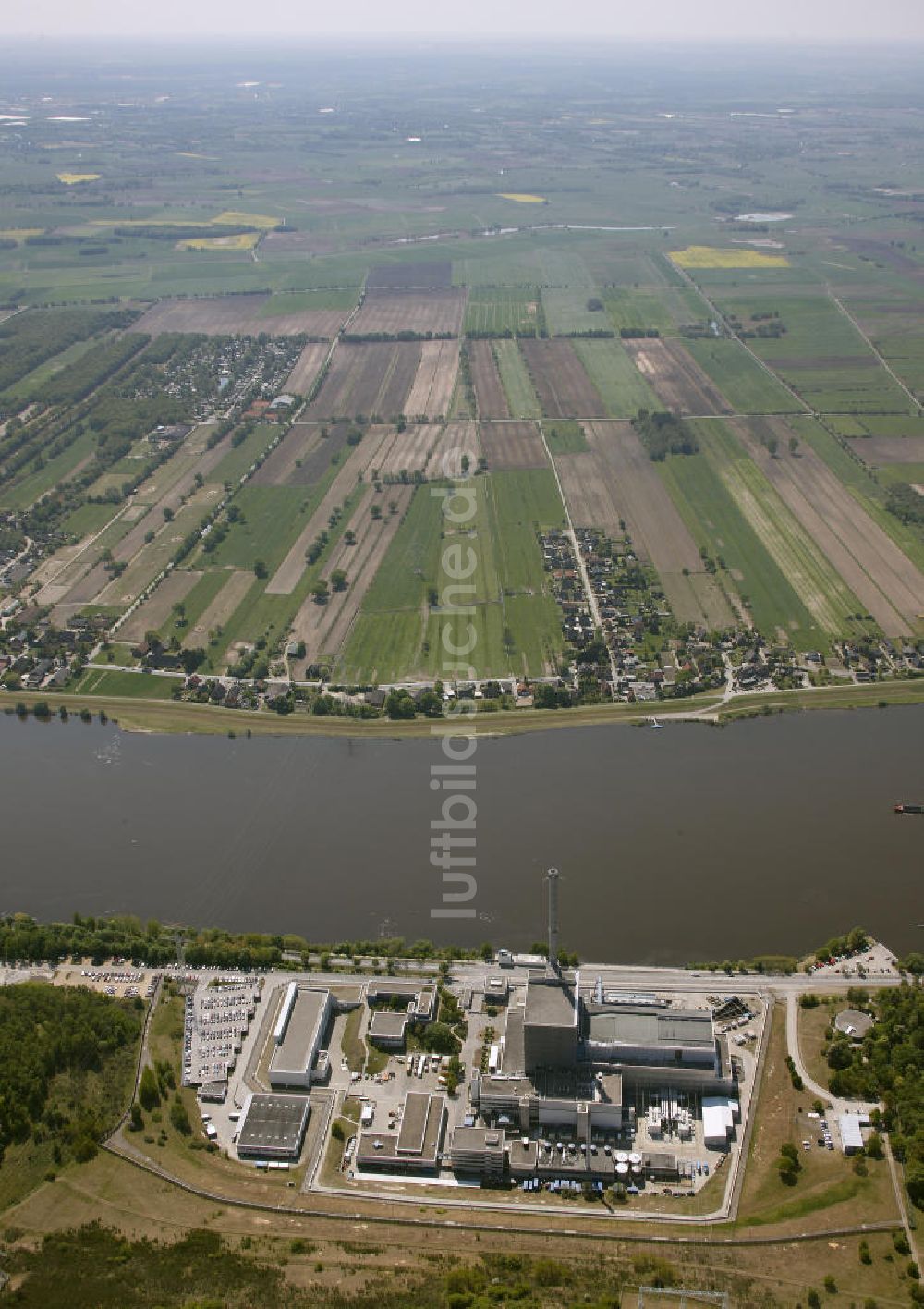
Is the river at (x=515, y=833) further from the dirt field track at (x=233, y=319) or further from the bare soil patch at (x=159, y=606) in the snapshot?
the dirt field track at (x=233, y=319)

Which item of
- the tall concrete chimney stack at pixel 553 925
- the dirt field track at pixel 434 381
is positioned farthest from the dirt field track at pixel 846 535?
the tall concrete chimney stack at pixel 553 925

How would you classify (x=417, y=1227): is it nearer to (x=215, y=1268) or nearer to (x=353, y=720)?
(x=215, y=1268)

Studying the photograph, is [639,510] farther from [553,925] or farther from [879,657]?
[553,925]

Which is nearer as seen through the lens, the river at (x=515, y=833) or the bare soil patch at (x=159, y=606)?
the river at (x=515, y=833)

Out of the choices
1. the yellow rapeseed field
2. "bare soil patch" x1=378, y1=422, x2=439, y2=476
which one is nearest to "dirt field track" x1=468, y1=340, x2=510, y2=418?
"bare soil patch" x1=378, y1=422, x2=439, y2=476

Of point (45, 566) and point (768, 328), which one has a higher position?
point (768, 328)

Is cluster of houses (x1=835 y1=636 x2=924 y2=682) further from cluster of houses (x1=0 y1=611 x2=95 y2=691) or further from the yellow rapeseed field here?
the yellow rapeseed field

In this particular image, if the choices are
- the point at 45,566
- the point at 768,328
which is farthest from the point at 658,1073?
the point at 768,328
